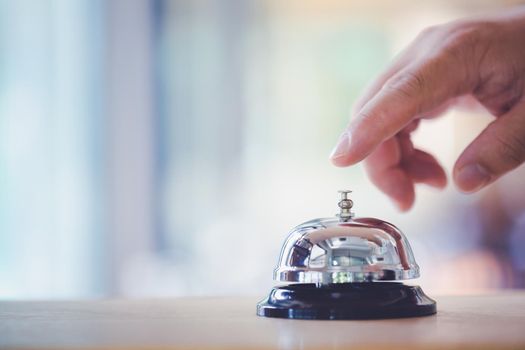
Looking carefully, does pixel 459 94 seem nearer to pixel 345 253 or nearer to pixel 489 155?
pixel 489 155

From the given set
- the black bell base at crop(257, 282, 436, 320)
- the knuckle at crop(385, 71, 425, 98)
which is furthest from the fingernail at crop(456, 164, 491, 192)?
the black bell base at crop(257, 282, 436, 320)

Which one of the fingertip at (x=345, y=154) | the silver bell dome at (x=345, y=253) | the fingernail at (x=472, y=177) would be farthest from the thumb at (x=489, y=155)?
the silver bell dome at (x=345, y=253)

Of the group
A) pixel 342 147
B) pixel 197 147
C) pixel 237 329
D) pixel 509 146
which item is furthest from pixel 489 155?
pixel 197 147

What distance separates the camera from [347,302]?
0.61 m

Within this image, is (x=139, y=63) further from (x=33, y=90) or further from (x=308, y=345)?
(x=308, y=345)

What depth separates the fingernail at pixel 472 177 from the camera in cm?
101

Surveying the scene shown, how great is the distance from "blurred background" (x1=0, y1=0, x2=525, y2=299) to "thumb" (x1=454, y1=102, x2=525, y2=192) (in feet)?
7.75

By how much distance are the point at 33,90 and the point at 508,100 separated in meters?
2.50

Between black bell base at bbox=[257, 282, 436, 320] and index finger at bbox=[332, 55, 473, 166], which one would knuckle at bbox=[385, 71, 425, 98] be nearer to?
index finger at bbox=[332, 55, 473, 166]

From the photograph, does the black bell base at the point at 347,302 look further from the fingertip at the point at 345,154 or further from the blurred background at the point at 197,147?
the blurred background at the point at 197,147

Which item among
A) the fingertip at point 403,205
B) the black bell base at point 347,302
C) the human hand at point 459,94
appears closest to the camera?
the black bell base at point 347,302

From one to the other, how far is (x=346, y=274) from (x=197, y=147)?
117 inches

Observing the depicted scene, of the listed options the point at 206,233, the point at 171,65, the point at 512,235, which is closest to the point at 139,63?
the point at 171,65

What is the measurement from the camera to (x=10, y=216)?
3.18 meters
